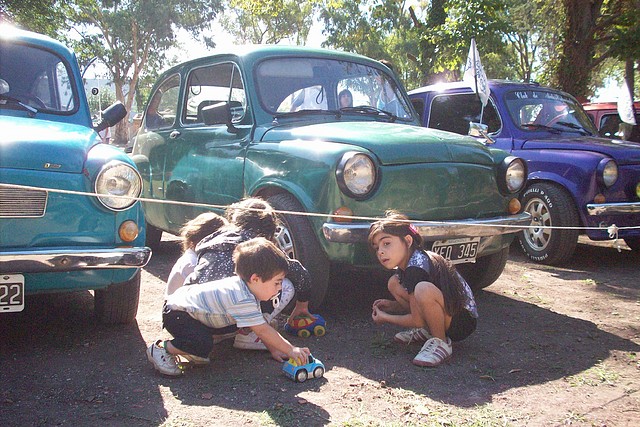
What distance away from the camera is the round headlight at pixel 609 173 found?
6.02 metres

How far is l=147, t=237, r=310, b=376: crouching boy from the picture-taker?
3.06 metres

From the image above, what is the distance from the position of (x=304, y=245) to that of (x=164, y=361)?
119cm

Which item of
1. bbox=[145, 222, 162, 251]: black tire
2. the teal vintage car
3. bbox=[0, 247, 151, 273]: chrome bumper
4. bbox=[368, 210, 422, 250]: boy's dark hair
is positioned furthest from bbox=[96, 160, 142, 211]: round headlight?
bbox=[145, 222, 162, 251]: black tire

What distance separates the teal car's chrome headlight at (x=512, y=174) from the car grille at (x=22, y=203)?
301 centimetres

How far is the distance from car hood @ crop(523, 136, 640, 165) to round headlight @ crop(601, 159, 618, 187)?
0.10m

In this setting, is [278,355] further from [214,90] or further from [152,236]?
[152,236]

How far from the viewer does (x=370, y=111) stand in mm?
5109

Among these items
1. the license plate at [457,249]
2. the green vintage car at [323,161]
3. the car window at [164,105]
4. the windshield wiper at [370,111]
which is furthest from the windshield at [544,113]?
the car window at [164,105]

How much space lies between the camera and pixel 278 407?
2846 mm

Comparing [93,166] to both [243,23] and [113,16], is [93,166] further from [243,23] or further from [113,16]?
[243,23]

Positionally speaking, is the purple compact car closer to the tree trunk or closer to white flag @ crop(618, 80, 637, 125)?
white flag @ crop(618, 80, 637, 125)

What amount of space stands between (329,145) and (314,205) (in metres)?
0.41

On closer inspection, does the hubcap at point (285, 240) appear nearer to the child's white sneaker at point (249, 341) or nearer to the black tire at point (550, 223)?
the child's white sneaker at point (249, 341)

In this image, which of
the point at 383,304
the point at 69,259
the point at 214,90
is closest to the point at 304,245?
the point at 383,304
